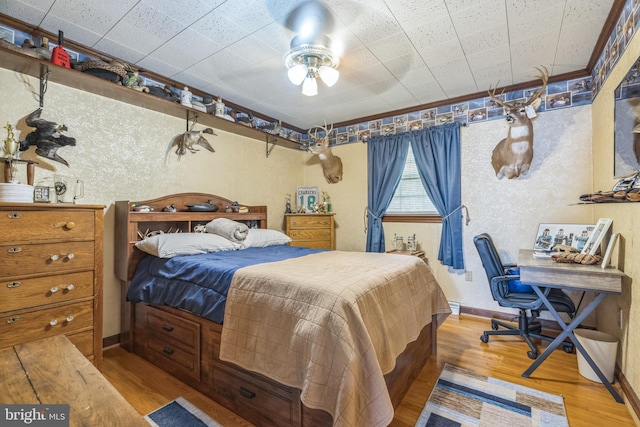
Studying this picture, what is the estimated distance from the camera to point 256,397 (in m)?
1.70

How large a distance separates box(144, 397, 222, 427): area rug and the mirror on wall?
2996 millimetres

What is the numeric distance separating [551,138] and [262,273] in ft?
10.8

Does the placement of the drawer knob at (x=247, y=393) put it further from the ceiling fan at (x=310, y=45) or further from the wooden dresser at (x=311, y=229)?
the wooden dresser at (x=311, y=229)

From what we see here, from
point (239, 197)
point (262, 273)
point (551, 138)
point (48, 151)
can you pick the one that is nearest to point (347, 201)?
point (239, 197)

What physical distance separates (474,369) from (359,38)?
277cm

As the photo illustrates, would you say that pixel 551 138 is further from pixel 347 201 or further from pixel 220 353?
pixel 220 353

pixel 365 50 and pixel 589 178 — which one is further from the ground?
pixel 365 50

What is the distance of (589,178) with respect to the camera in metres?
2.95

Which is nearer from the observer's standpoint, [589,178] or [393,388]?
[393,388]

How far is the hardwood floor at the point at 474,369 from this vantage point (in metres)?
1.81

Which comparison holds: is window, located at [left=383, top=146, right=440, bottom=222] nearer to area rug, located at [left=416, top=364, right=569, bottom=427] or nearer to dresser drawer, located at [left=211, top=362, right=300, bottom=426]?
area rug, located at [left=416, top=364, right=569, bottom=427]

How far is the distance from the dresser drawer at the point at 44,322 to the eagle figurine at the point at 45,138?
3.91ft

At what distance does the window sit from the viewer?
3.93 m

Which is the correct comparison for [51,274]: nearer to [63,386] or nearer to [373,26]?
[63,386]
